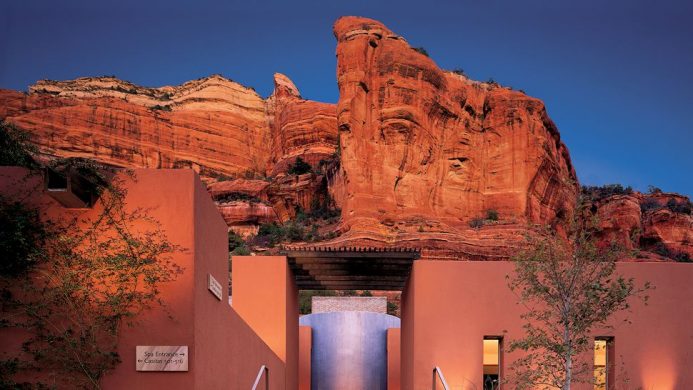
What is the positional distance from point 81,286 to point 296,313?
8.88m

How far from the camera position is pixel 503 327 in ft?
33.2

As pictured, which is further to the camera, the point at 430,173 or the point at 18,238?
the point at 430,173

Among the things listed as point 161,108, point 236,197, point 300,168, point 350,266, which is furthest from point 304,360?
point 161,108

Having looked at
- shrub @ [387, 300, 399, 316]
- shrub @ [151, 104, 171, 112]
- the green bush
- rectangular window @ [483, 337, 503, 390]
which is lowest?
shrub @ [387, 300, 399, 316]

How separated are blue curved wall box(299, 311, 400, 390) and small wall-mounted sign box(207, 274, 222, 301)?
37.9 ft

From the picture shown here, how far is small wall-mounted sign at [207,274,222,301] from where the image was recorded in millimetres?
6050

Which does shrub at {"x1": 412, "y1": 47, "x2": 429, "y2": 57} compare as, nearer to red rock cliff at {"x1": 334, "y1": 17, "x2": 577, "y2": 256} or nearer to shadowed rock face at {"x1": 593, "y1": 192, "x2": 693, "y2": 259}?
red rock cliff at {"x1": 334, "y1": 17, "x2": 577, "y2": 256}

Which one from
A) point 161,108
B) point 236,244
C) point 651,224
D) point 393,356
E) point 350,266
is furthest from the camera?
point 161,108

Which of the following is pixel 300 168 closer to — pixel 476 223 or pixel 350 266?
pixel 476 223

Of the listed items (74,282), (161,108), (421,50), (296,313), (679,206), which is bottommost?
(296,313)

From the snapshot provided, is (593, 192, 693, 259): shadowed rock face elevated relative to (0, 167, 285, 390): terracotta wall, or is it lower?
elevated

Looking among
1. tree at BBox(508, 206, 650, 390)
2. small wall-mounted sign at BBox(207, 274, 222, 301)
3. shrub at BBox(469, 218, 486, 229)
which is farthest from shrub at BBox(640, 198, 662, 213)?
small wall-mounted sign at BBox(207, 274, 222, 301)

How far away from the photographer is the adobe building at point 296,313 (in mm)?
5324

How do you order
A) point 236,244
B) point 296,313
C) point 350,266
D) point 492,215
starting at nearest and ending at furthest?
point 350,266, point 296,313, point 492,215, point 236,244
